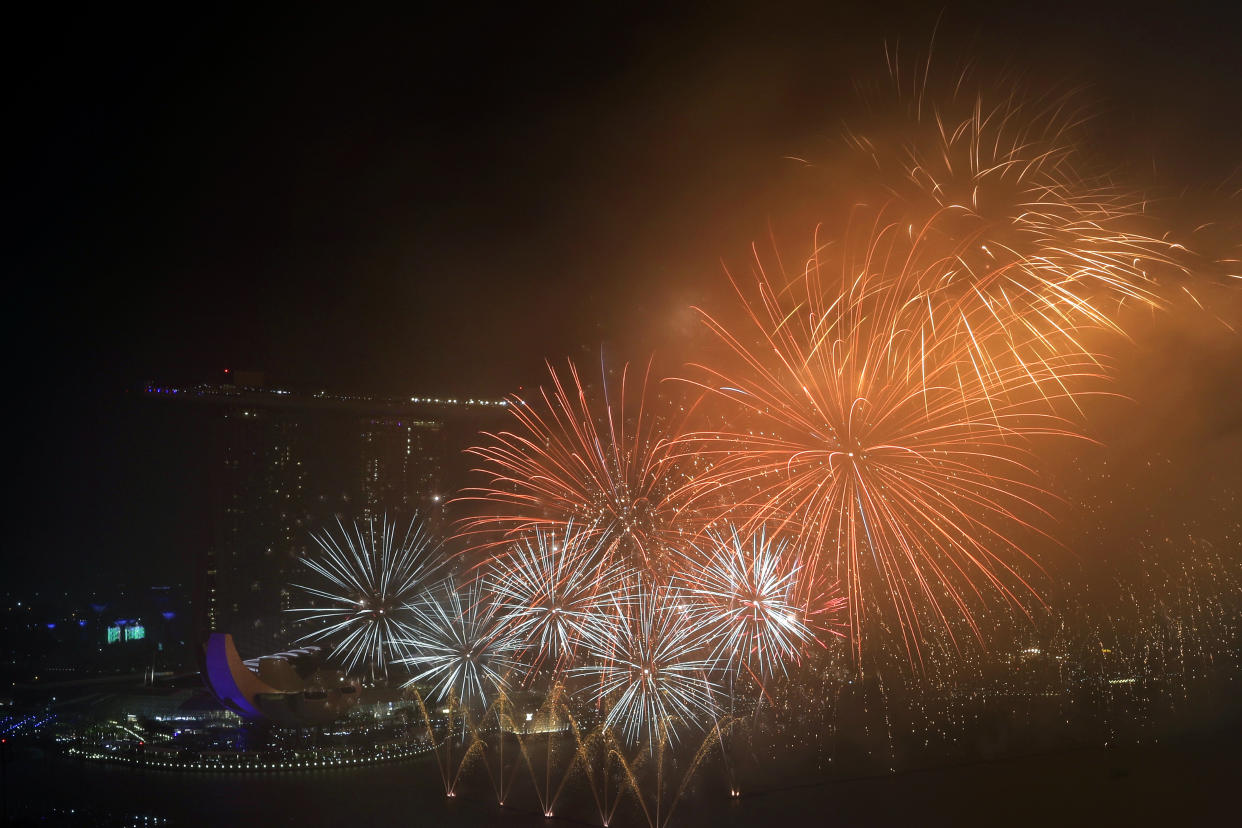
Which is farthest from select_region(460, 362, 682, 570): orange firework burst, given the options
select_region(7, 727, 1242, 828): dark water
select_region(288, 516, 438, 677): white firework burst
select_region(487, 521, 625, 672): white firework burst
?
select_region(288, 516, 438, 677): white firework burst

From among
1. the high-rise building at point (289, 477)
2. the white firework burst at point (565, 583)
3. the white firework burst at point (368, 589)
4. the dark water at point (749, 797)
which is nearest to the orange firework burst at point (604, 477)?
the white firework burst at point (565, 583)

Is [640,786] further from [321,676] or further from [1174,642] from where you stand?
[1174,642]

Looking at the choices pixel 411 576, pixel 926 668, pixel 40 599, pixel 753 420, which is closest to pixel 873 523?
pixel 753 420

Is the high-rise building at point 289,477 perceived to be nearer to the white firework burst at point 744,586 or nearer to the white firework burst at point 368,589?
the white firework burst at point 368,589

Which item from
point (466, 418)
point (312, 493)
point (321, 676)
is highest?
point (466, 418)

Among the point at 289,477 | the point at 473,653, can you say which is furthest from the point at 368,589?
the point at 289,477

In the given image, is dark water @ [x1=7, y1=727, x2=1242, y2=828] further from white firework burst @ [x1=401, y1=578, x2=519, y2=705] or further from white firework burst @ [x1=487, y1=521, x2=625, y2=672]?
white firework burst @ [x1=401, y1=578, x2=519, y2=705]
